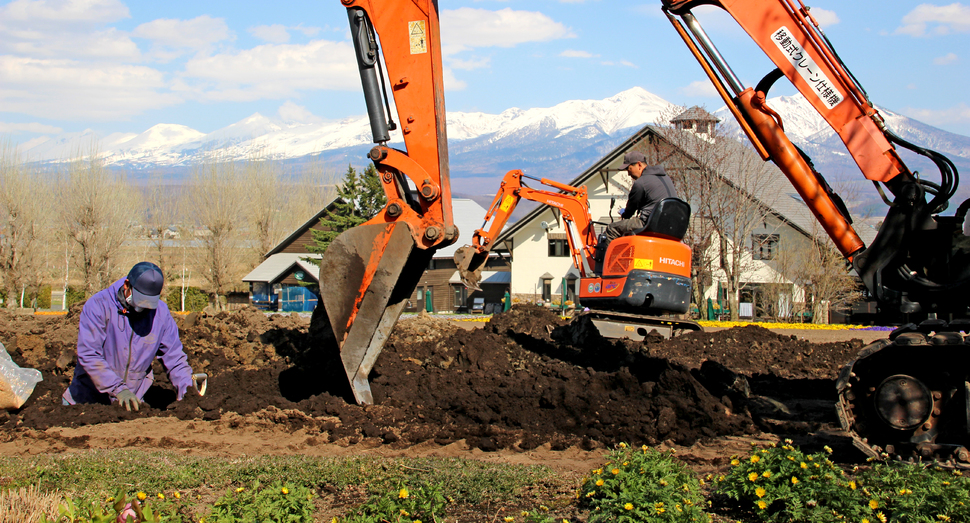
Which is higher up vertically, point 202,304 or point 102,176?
point 102,176

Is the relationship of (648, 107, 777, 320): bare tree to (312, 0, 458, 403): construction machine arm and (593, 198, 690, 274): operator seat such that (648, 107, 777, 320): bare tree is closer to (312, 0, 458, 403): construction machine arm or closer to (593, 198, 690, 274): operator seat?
(593, 198, 690, 274): operator seat

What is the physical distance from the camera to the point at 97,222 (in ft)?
154

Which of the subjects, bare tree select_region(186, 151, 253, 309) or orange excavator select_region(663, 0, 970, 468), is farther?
bare tree select_region(186, 151, 253, 309)

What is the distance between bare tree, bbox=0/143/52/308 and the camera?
145ft

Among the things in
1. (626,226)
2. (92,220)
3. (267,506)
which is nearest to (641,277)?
(626,226)

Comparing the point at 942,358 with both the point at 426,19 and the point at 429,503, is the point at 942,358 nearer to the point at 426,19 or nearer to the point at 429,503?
the point at 429,503

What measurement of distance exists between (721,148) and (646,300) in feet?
70.2

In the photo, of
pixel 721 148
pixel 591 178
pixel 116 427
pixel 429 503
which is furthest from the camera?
pixel 591 178

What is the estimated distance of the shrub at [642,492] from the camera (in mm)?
3820

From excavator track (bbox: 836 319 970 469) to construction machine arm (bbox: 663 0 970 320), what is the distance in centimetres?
46

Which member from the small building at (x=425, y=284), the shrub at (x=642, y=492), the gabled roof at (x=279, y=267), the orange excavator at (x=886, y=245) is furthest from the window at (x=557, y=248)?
the shrub at (x=642, y=492)

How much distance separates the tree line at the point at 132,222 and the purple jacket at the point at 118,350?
1489 inches

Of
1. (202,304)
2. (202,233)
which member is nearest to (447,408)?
(202,304)

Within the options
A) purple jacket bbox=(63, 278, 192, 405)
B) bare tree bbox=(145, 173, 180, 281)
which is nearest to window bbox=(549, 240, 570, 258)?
purple jacket bbox=(63, 278, 192, 405)
